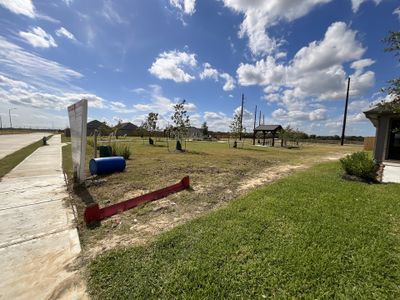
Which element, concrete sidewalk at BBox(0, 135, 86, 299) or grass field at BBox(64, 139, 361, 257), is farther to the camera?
grass field at BBox(64, 139, 361, 257)

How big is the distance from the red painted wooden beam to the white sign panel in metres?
2.36

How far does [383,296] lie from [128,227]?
3.45m

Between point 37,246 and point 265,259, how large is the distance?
3.25 metres

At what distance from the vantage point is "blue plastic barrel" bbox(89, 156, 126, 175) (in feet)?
24.8

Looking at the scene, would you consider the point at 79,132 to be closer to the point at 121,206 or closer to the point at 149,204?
the point at 121,206

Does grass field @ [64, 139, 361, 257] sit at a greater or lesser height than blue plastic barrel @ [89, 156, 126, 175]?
lesser

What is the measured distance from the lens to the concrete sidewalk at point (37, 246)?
2197mm

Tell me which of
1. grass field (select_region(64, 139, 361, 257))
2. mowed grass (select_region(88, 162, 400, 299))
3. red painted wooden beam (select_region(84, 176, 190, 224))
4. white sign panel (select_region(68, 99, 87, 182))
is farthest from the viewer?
white sign panel (select_region(68, 99, 87, 182))

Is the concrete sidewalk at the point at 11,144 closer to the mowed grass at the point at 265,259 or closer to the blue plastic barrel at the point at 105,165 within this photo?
the blue plastic barrel at the point at 105,165

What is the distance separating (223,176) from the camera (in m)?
7.59

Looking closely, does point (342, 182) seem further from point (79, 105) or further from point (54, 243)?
point (79, 105)

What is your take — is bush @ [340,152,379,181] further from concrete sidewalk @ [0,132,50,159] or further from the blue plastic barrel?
concrete sidewalk @ [0,132,50,159]

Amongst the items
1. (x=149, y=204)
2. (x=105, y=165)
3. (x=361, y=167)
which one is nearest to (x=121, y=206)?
(x=149, y=204)

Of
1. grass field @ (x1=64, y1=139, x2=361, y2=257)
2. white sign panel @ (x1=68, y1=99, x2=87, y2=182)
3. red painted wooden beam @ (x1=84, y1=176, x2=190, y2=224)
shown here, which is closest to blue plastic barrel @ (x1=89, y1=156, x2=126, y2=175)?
grass field @ (x1=64, y1=139, x2=361, y2=257)
